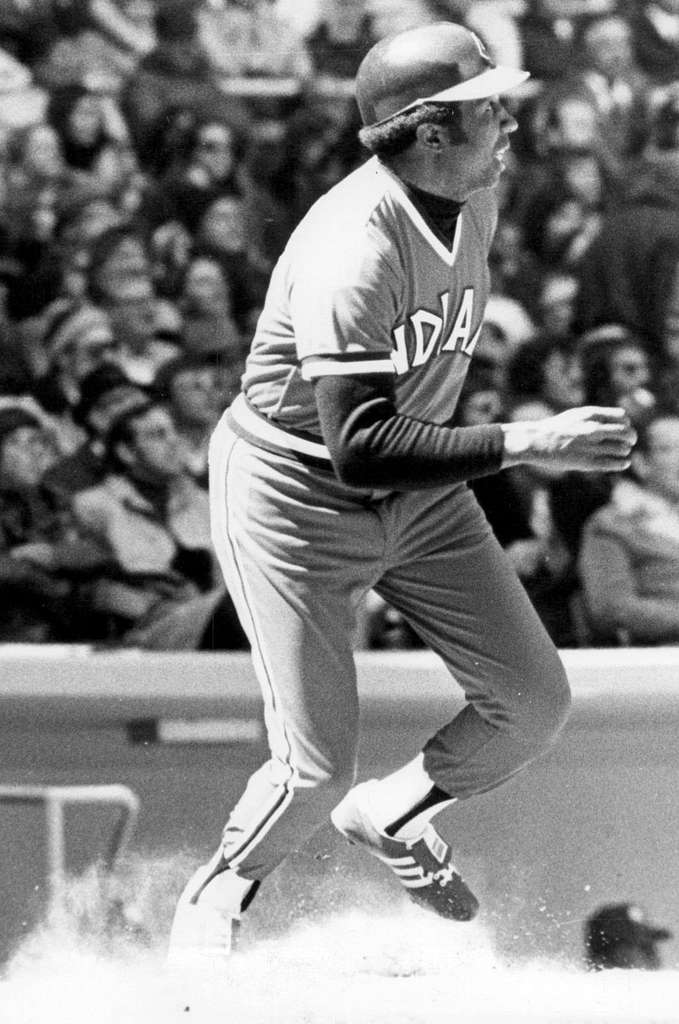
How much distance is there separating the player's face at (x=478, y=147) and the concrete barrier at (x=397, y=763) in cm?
130

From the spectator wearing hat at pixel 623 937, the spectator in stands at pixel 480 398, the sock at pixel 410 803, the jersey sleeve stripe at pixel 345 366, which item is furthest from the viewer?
the spectator in stands at pixel 480 398

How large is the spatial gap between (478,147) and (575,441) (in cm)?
54

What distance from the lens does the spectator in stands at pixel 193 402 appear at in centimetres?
396

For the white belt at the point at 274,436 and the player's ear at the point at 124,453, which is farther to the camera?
the player's ear at the point at 124,453

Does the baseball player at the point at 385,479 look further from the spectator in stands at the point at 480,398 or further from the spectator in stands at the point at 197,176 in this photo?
the spectator in stands at the point at 197,176

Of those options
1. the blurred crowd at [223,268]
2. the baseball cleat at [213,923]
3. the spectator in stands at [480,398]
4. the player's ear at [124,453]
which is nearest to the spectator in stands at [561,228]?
the blurred crowd at [223,268]

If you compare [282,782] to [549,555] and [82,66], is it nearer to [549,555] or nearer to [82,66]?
[549,555]

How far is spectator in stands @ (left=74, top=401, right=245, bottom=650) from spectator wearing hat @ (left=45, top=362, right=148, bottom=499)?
23 mm

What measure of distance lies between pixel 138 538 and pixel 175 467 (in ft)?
0.62

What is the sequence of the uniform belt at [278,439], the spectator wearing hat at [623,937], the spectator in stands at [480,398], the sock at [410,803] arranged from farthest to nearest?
the spectator in stands at [480,398], the spectator wearing hat at [623,937], the sock at [410,803], the uniform belt at [278,439]

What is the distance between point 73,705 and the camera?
3.78m

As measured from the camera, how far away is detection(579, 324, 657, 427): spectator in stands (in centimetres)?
395

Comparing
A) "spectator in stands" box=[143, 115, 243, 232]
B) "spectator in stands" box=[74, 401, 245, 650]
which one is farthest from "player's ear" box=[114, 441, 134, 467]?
"spectator in stands" box=[143, 115, 243, 232]

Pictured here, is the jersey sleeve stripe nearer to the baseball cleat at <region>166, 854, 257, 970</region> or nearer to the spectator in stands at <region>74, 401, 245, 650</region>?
the baseball cleat at <region>166, 854, 257, 970</region>
